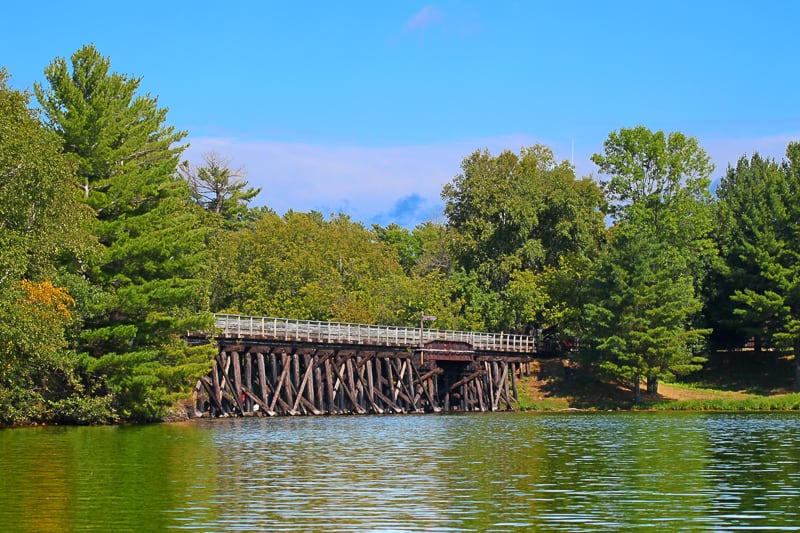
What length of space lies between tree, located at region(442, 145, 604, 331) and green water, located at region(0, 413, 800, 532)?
45595mm

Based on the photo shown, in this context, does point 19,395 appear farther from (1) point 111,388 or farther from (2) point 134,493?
Result: (2) point 134,493

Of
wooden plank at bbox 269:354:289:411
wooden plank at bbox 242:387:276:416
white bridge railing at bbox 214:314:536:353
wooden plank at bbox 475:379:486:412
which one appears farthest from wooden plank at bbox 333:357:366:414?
wooden plank at bbox 475:379:486:412

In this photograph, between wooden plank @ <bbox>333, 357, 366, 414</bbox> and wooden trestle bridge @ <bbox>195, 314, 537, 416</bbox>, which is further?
wooden plank @ <bbox>333, 357, 366, 414</bbox>

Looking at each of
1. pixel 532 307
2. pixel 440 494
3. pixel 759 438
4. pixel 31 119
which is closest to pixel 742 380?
pixel 532 307

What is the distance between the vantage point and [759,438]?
37.4m

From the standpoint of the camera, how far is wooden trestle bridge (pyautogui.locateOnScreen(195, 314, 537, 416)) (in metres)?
55.1

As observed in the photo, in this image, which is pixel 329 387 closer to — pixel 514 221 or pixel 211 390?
pixel 211 390

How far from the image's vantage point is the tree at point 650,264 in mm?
71500

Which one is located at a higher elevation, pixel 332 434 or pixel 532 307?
pixel 532 307

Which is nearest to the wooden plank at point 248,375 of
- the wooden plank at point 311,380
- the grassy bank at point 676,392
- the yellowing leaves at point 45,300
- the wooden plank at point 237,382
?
the wooden plank at point 237,382

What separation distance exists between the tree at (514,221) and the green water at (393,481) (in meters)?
45.6

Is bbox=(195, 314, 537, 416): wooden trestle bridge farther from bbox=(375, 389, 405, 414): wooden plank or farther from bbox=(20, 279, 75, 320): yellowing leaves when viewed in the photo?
bbox=(20, 279, 75, 320): yellowing leaves

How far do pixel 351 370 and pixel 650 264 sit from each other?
23714 mm

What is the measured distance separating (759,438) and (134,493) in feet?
77.5
